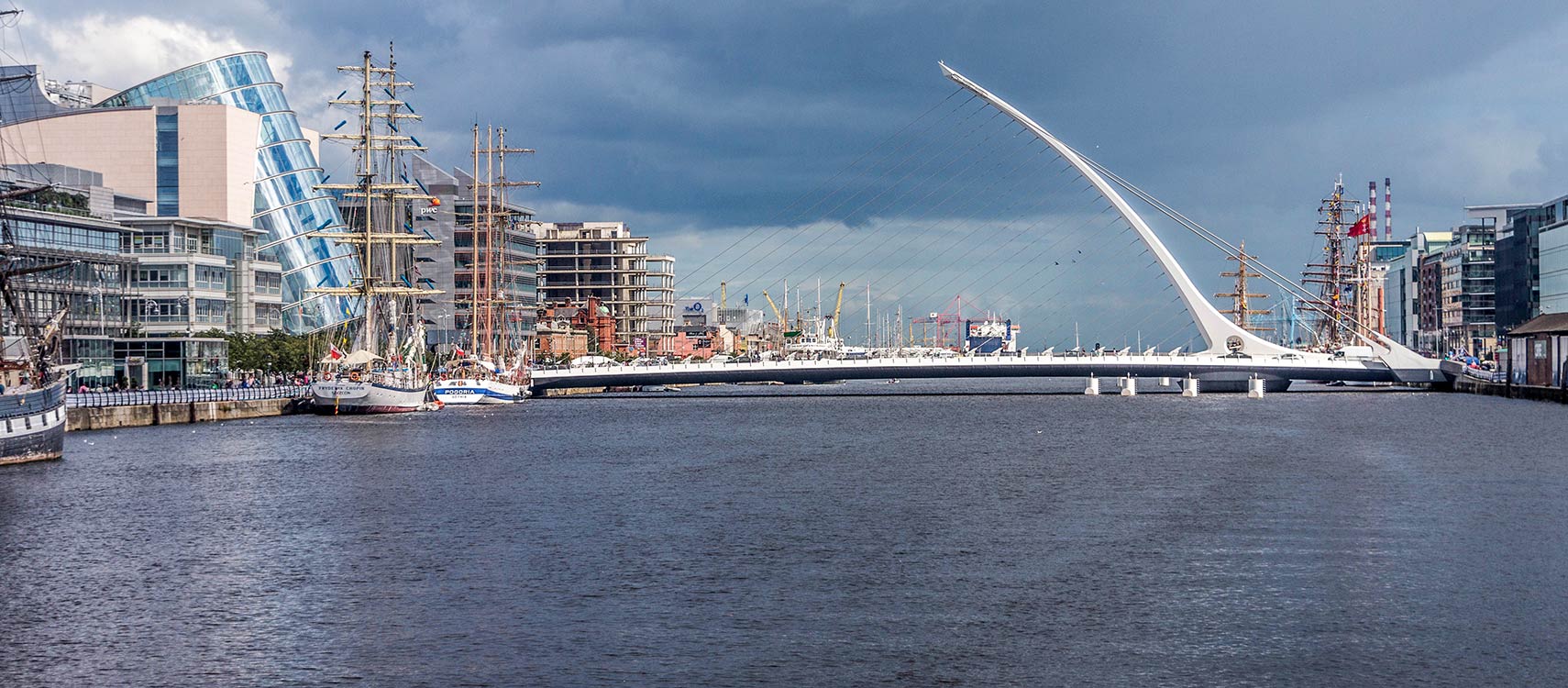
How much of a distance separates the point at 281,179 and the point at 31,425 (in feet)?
277

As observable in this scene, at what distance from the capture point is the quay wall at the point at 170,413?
229ft

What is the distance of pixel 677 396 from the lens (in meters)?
134

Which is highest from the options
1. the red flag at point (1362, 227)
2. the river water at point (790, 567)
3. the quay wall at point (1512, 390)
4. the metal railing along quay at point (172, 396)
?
the red flag at point (1362, 227)

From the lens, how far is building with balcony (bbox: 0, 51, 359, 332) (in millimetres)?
122250

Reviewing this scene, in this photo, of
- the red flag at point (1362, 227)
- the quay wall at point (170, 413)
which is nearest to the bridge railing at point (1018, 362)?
the quay wall at point (170, 413)

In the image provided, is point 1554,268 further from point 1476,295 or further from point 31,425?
point 31,425

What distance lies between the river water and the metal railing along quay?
19.8 metres

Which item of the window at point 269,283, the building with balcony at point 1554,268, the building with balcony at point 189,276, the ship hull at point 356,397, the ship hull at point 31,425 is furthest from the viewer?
the building with balcony at point 1554,268

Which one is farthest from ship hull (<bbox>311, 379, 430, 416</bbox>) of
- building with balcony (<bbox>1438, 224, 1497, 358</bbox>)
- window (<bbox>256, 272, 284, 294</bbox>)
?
building with balcony (<bbox>1438, 224, 1497, 358</bbox>)

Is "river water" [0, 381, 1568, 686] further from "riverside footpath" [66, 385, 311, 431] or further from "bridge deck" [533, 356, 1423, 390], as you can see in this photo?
"bridge deck" [533, 356, 1423, 390]

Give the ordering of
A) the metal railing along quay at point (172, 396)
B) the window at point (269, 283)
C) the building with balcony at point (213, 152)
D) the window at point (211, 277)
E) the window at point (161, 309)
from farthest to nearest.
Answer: the building with balcony at point (213, 152), the window at point (269, 283), the window at point (211, 277), the window at point (161, 309), the metal railing along quay at point (172, 396)

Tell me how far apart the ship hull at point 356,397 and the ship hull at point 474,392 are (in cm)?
1225

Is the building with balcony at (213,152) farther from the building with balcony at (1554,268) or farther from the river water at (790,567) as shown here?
the building with balcony at (1554,268)

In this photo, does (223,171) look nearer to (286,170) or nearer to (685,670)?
(286,170)
